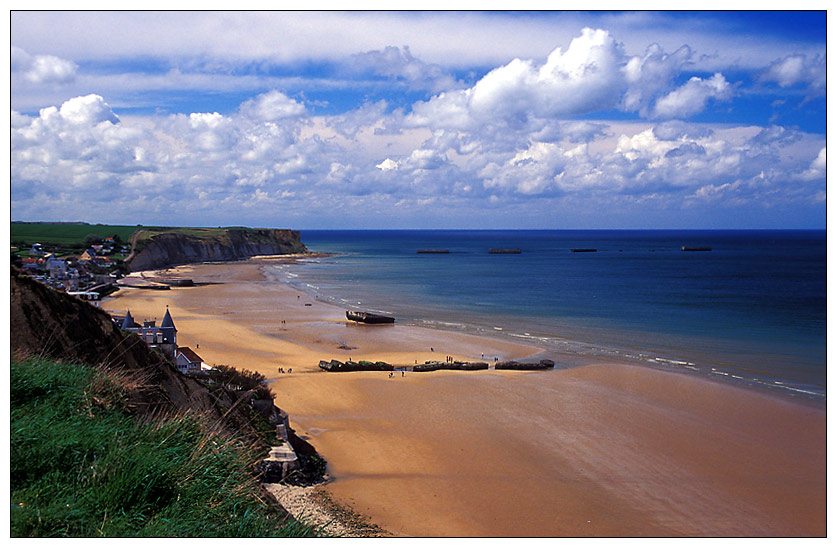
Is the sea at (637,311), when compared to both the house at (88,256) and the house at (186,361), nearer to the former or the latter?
the house at (186,361)

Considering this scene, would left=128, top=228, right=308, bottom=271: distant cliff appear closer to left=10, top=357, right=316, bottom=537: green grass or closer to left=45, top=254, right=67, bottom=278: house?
left=45, top=254, right=67, bottom=278: house

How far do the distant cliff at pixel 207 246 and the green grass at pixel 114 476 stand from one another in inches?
3624

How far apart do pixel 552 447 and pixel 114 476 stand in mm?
15249

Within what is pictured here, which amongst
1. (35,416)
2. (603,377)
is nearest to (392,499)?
(35,416)

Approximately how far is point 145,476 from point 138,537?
693mm

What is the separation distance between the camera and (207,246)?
12031 cm

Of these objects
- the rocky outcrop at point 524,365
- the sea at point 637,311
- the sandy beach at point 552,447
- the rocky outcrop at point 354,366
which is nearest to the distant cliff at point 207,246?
the sea at point 637,311

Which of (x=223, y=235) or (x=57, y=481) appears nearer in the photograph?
(x=57, y=481)

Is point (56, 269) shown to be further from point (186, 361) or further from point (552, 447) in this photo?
point (552, 447)

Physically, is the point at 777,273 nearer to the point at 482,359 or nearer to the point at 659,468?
the point at 482,359

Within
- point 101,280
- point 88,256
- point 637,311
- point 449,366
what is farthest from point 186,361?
point 88,256

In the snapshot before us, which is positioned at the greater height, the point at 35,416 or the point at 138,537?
the point at 35,416

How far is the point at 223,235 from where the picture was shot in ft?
436

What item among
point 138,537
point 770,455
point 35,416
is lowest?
point 770,455
